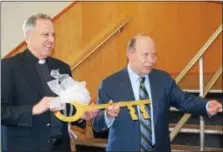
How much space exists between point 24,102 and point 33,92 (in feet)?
0.24

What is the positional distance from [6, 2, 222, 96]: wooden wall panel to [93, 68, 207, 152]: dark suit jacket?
1.84 m

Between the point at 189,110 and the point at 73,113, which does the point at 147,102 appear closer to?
the point at 189,110

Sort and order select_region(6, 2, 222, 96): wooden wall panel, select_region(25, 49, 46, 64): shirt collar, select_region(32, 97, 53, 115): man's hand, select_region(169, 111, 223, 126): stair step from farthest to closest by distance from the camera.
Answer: select_region(6, 2, 222, 96): wooden wall panel
select_region(169, 111, 223, 126): stair step
select_region(25, 49, 46, 64): shirt collar
select_region(32, 97, 53, 115): man's hand

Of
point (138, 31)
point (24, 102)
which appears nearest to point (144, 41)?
point (24, 102)

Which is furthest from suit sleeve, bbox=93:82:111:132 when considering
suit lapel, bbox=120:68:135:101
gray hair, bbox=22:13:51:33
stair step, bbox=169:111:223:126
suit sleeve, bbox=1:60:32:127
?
stair step, bbox=169:111:223:126

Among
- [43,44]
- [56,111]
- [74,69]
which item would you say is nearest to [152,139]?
[56,111]

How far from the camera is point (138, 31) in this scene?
483 cm

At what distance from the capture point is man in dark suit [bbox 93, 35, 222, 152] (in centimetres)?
214

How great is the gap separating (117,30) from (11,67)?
255 centimetres

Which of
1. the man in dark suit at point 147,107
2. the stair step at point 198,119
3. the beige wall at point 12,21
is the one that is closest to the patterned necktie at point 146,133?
the man in dark suit at point 147,107

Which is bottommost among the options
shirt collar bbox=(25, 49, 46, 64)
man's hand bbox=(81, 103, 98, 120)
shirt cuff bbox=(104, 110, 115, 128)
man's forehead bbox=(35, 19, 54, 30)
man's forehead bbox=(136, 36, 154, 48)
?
shirt cuff bbox=(104, 110, 115, 128)

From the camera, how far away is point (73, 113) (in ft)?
6.75

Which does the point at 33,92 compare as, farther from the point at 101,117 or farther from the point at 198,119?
the point at 198,119

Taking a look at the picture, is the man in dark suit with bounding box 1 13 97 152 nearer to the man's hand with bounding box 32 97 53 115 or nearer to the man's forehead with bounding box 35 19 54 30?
the man's forehead with bounding box 35 19 54 30
